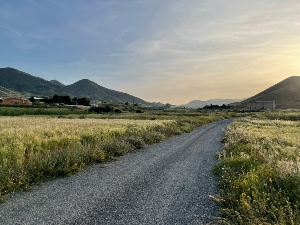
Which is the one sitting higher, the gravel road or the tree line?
the tree line

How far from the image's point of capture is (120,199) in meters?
7.31

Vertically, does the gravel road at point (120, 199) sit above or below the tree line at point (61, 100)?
Answer: below

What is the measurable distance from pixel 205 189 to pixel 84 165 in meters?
6.02

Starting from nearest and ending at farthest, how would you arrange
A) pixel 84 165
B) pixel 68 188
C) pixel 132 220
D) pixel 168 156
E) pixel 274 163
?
1. pixel 132 220
2. pixel 68 188
3. pixel 274 163
4. pixel 84 165
5. pixel 168 156

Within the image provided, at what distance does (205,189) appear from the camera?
845cm

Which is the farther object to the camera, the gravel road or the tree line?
the tree line

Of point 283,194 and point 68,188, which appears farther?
point 68,188

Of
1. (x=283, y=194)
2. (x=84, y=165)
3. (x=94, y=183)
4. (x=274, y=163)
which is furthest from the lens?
(x=84, y=165)

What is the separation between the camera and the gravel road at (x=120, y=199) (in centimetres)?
602

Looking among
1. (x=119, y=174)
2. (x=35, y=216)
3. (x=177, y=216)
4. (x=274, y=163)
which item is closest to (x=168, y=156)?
(x=119, y=174)

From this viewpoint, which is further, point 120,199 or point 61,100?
point 61,100

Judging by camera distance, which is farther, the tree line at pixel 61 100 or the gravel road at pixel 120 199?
the tree line at pixel 61 100

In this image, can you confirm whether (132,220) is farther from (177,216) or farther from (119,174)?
(119,174)

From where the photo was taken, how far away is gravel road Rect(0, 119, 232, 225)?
237 inches
